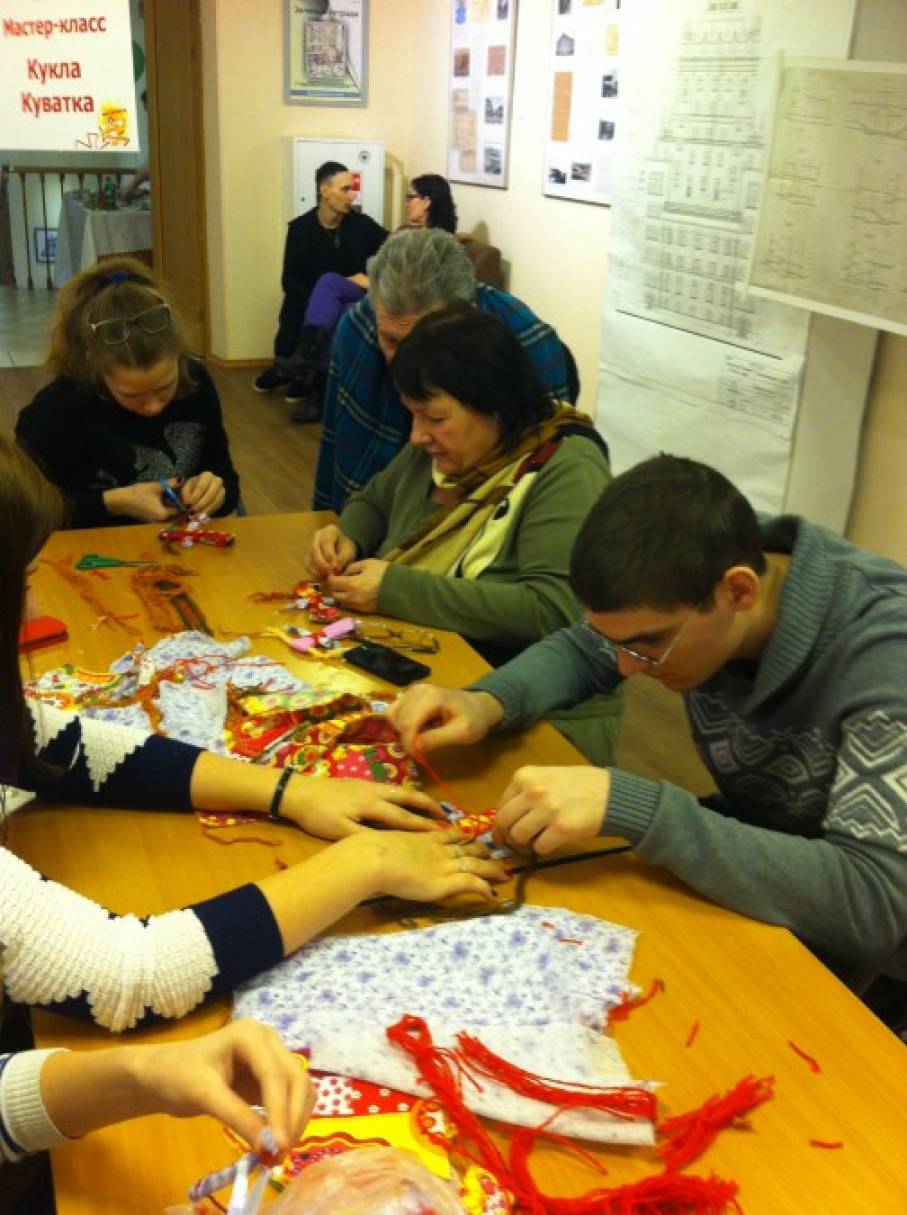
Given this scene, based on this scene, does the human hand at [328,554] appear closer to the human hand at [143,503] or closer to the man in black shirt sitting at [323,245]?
the human hand at [143,503]

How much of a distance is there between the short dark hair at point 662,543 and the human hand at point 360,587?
66cm

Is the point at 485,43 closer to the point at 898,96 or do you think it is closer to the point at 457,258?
the point at 898,96

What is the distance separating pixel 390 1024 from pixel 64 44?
2.49 meters

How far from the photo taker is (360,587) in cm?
188

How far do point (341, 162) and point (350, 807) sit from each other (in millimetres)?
6136

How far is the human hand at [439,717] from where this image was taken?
56.5 inches

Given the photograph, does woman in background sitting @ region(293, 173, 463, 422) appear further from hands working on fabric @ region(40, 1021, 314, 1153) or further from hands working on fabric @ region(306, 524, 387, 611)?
hands working on fabric @ region(40, 1021, 314, 1153)

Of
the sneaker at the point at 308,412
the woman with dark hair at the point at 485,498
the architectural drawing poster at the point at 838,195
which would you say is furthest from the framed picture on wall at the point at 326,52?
the woman with dark hair at the point at 485,498

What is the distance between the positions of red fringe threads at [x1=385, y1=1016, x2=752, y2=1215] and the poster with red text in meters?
2.47

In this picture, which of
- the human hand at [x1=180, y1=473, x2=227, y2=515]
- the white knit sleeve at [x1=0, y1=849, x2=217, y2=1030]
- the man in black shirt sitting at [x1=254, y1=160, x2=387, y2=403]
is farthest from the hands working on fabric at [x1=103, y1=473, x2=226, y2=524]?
the man in black shirt sitting at [x1=254, y1=160, x2=387, y2=403]

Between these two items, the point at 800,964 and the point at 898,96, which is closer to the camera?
the point at 800,964

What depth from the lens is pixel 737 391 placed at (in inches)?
142

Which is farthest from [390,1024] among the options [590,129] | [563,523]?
[590,129]

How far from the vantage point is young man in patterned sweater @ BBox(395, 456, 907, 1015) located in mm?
1146
